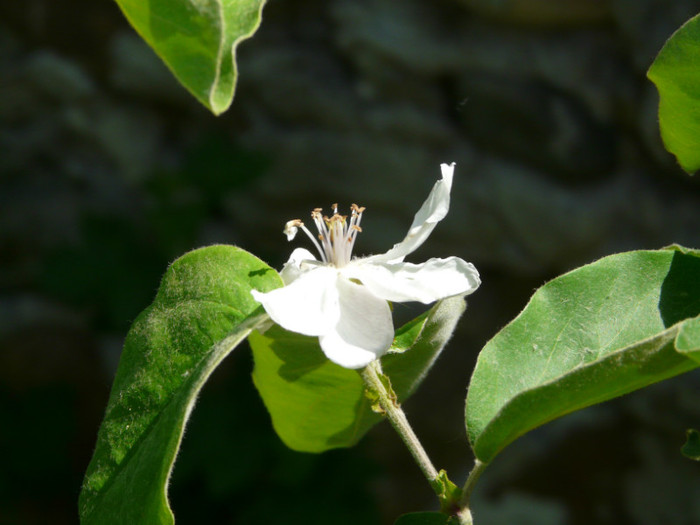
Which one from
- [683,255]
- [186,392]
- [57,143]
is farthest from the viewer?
[57,143]

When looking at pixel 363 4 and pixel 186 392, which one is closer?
pixel 186 392

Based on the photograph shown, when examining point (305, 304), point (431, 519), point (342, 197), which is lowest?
point (342, 197)

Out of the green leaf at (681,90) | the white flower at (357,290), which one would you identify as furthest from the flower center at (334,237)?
the green leaf at (681,90)

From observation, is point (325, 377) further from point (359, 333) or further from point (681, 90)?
point (681, 90)

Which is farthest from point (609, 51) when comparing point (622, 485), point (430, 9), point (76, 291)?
point (76, 291)

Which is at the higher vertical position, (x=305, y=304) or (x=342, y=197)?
(x=305, y=304)

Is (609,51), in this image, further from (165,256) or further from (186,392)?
(186,392)

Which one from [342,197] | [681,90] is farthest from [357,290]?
[342,197]
